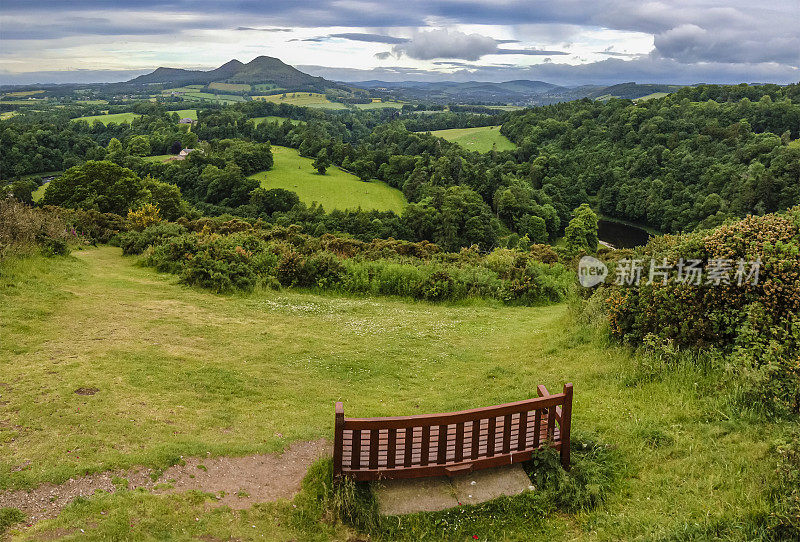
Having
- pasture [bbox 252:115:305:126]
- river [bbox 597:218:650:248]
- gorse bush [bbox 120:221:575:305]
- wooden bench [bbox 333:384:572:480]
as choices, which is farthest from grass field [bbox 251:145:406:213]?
wooden bench [bbox 333:384:572:480]

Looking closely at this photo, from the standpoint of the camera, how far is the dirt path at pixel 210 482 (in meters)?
5.18

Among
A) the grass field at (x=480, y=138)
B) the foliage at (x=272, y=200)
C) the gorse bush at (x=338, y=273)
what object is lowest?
the foliage at (x=272, y=200)

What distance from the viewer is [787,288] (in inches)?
277

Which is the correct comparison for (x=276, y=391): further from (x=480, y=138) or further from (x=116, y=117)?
(x=116, y=117)

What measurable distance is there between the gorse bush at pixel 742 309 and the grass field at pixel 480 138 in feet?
366

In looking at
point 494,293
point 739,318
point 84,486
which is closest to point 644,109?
point 494,293

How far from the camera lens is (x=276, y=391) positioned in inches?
338

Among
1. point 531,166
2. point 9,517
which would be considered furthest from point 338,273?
point 531,166

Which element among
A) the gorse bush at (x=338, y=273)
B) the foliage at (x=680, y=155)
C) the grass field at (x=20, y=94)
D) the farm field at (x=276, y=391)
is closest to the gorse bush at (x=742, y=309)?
the farm field at (x=276, y=391)

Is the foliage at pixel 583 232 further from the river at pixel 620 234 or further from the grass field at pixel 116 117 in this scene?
the grass field at pixel 116 117

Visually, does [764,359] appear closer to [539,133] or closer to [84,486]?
[84,486]

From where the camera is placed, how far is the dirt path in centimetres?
518

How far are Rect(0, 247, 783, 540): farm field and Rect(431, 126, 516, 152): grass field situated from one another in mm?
109746

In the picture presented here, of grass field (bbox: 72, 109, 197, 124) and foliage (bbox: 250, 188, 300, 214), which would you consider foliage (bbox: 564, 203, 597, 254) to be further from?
grass field (bbox: 72, 109, 197, 124)
